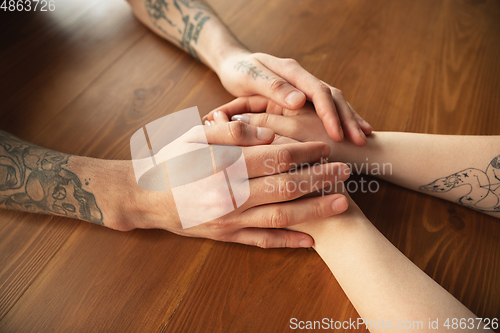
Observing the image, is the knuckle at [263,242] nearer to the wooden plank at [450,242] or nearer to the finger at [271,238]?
the finger at [271,238]

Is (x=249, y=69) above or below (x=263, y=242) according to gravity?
above

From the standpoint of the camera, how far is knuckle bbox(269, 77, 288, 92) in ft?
2.48

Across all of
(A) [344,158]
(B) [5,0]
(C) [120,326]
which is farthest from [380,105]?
(B) [5,0]

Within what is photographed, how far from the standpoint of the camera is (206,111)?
94 centimetres

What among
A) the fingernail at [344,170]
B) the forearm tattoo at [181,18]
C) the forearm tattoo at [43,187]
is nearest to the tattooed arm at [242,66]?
the forearm tattoo at [181,18]

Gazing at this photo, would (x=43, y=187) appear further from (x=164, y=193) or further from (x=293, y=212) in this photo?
(x=293, y=212)

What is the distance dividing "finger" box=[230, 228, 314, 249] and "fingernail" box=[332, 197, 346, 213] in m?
0.10

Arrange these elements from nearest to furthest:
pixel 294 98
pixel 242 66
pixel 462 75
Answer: pixel 294 98 → pixel 242 66 → pixel 462 75

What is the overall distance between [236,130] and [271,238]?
0.26 m

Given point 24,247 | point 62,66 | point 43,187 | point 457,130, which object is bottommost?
point 457,130

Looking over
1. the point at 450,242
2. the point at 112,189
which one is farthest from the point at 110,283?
the point at 450,242

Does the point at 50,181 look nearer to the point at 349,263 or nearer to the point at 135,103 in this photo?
the point at 135,103

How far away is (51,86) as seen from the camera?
0.99 m

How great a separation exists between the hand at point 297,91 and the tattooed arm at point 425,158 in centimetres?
4
